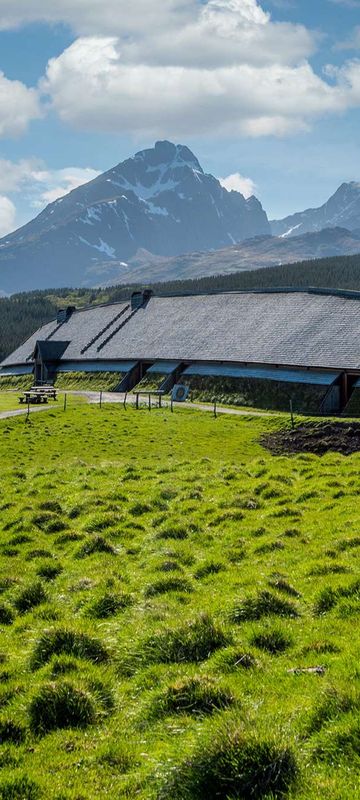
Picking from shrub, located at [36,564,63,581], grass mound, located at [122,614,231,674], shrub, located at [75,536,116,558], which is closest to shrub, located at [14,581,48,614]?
shrub, located at [36,564,63,581]

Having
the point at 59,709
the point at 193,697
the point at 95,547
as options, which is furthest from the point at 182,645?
the point at 95,547

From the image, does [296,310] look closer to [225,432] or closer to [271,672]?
[225,432]

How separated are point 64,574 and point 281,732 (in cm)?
836

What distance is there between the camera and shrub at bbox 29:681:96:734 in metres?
8.10

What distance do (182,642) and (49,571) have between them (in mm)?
5683

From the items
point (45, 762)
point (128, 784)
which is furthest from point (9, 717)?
point (128, 784)

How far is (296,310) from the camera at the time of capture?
6950 centimetres

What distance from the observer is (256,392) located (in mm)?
62188

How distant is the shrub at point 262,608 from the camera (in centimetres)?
1039

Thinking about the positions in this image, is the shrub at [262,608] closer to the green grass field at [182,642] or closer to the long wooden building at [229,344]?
the green grass field at [182,642]

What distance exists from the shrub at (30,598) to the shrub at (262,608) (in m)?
4.01

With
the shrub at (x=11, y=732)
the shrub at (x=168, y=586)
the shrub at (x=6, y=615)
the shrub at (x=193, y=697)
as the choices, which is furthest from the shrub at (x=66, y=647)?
the shrub at (x=168, y=586)

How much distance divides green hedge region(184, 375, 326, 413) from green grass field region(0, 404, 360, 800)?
3475 centimetres

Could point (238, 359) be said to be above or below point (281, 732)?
above
